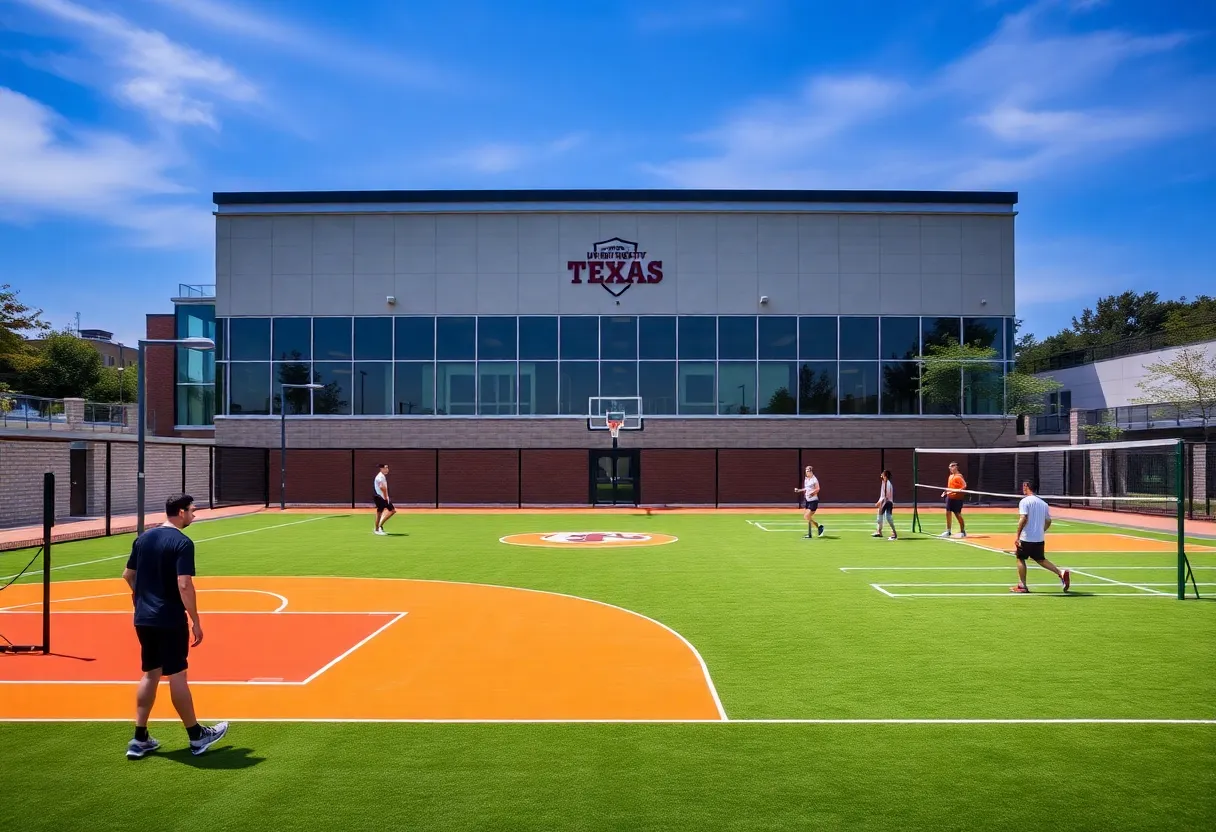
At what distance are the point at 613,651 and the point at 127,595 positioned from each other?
1012 centimetres

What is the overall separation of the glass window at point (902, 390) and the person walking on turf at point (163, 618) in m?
42.4

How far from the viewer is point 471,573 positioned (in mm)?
19516

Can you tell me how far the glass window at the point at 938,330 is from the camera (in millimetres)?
46094

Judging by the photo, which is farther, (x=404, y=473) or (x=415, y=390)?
(x=415, y=390)

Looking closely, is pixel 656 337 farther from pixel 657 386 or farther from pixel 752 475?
pixel 752 475

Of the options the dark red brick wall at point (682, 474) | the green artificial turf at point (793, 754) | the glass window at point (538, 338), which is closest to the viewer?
the green artificial turf at point (793, 754)

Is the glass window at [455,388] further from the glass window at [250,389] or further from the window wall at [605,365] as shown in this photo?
the glass window at [250,389]

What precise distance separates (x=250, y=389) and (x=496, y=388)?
13226 mm

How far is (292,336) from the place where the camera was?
46094mm

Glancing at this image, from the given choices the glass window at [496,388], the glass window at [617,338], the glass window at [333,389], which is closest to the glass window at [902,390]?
the glass window at [617,338]

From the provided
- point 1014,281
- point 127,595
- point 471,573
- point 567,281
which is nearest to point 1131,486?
point 1014,281

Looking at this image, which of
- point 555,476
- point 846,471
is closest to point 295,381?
point 555,476

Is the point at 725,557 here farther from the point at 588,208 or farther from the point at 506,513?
the point at 588,208

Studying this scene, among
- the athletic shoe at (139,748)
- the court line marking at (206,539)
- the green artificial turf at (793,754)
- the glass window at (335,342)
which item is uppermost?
the glass window at (335,342)
